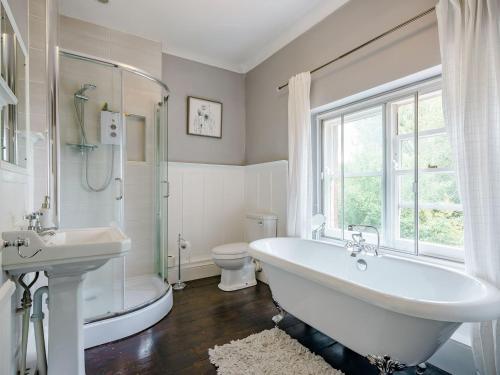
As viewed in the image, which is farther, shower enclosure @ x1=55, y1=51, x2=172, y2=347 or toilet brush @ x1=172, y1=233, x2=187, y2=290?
toilet brush @ x1=172, y1=233, x2=187, y2=290

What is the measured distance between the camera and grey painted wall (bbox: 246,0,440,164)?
1.77 metres

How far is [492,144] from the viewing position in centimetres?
133

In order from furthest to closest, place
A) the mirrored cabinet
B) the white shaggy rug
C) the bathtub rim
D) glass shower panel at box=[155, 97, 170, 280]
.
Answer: glass shower panel at box=[155, 97, 170, 280], the white shaggy rug, the mirrored cabinet, the bathtub rim

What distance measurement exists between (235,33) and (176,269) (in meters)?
2.66

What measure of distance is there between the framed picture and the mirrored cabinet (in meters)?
1.74

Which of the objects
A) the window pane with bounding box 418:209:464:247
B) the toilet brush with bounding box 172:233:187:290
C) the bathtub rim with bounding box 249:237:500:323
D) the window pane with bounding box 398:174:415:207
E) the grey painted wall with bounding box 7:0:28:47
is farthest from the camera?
the toilet brush with bounding box 172:233:187:290

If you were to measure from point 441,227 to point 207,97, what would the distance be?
9.07ft

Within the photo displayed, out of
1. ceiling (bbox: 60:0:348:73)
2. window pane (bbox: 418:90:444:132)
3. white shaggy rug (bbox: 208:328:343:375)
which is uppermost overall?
ceiling (bbox: 60:0:348:73)

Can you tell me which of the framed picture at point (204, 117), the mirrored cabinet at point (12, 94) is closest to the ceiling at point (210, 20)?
the framed picture at point (204, 117)

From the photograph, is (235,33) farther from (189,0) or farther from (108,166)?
(108,166)

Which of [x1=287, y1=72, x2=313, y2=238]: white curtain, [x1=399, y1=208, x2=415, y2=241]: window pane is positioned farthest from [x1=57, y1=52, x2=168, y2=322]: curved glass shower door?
[x1=399, y1=208, x2=415, y2=241]: window pane

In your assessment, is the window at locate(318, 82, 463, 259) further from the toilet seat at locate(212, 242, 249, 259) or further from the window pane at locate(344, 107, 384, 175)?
the toilet seat at locate(212, 242, 249, 259)

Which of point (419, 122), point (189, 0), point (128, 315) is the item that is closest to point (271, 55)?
point (189, 0)

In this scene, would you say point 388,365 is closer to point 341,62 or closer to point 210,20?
point 341,62
